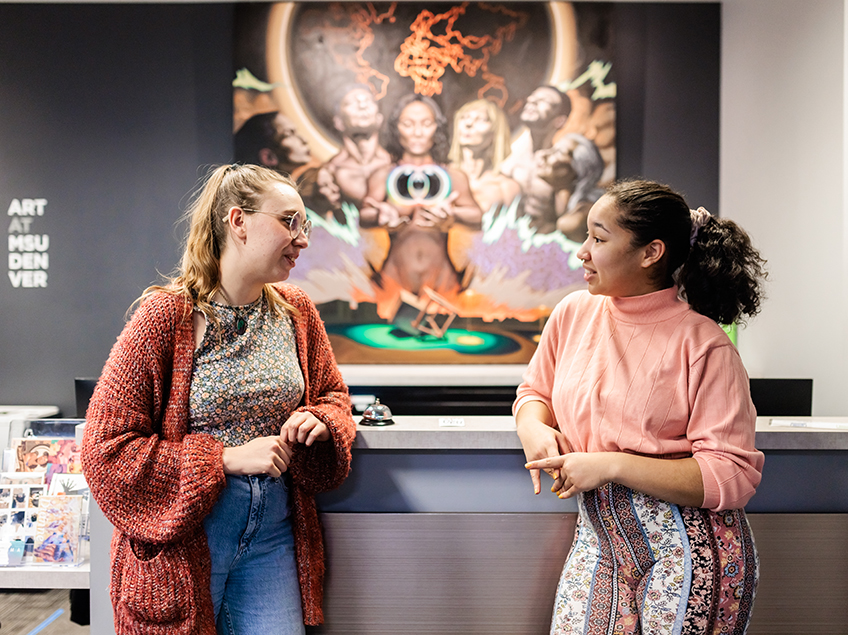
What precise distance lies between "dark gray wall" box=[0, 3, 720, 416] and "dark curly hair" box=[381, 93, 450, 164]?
889 mm

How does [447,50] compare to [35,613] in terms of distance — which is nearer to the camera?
[35,613]

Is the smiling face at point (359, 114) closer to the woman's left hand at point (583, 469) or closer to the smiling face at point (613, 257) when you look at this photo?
the smiling face at point (613, 257)

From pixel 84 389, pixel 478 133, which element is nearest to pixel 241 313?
pixel 84 389

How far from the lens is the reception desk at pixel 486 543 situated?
152 centimetres

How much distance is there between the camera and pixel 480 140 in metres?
3.34

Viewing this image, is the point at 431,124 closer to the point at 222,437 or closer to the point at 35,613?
the point at 222,437

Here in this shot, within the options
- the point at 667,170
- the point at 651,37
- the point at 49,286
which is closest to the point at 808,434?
the point at 667,170

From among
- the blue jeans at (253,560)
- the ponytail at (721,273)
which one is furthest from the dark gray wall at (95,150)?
the ponytail at (721,273)

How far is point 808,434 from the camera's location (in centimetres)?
147

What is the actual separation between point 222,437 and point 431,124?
251 cm

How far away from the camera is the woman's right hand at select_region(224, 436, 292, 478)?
1.15m

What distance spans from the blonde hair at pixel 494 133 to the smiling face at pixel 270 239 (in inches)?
87.1

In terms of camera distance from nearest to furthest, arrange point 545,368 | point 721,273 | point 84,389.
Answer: point 721,273
point 545,368
point 84,389

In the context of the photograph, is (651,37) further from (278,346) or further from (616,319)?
(278,346)
